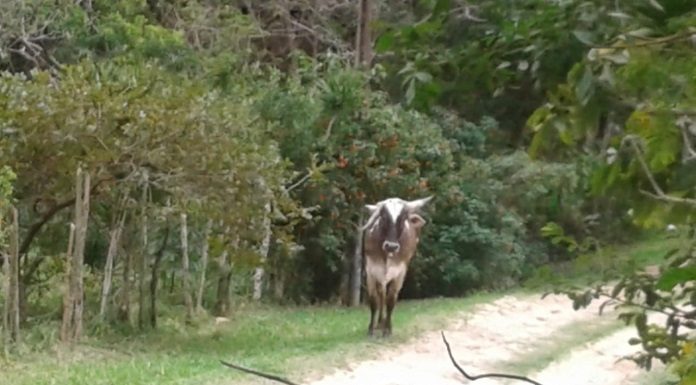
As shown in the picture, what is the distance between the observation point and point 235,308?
17.2 m

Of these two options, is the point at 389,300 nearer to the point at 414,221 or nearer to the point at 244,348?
the point at 414,221

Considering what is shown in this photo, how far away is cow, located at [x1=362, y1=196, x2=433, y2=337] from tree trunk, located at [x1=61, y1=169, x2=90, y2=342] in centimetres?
345

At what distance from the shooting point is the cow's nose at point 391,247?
1438 cm

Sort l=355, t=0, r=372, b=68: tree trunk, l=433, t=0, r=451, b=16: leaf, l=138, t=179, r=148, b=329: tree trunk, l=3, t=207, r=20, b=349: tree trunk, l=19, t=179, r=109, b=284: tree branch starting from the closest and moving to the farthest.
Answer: l=433, t=0, r=451, b=16: leaf → l=3, t=207, r=20, b=349: tree trunk → l=19, t=179, r=109, b=284: tree branch → l=138, t=179, r=148, b=329: tree trunk → l=355, t=0, r=372, b=68: tree trunk

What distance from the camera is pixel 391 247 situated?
14.4 meters

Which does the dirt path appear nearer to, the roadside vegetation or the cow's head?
the roadside vegetation

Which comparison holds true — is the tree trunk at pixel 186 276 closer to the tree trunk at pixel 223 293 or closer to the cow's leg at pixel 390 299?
the tree trunk at pixel 223 293

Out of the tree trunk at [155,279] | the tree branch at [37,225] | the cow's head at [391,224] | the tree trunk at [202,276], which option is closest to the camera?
the tree branch at [37,225]

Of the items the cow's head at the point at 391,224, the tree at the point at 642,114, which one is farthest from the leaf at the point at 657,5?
the cow's head at the point at 391,224

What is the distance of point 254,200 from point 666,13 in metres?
11.2

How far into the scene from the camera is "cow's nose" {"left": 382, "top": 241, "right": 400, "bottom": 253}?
47.2ft

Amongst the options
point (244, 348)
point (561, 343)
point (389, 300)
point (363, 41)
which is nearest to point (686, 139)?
point (244, 348)

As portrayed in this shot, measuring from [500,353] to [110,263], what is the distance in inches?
173

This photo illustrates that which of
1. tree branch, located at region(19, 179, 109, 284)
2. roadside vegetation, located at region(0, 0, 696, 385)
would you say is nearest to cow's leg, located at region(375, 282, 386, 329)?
roadside vegetation, located at region(0, 0, 696, 385)
